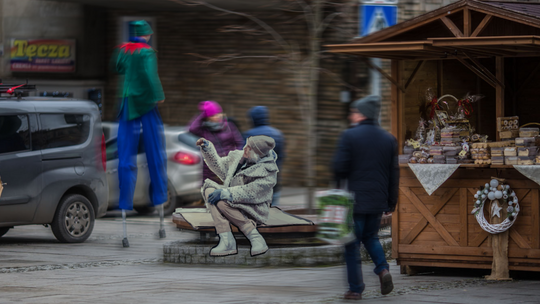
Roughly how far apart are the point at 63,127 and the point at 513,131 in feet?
20.8

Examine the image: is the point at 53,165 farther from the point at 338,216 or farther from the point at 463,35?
the point at 463,35

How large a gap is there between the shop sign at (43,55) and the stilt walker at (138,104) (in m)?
9.89

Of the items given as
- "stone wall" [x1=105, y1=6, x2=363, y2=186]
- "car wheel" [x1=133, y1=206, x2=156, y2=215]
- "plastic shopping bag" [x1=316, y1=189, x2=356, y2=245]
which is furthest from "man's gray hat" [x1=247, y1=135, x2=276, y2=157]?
"stone wall" [x1=105, y1=6, x2=363, y2=186]

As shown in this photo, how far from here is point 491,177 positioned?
9.53 metres

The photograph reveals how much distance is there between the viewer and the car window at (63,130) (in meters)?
12.8

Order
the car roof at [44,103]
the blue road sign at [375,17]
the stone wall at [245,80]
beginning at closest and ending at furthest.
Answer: the car roof at [44,103]
the blue road sign at [375,17]
the stone wall at [245,80]

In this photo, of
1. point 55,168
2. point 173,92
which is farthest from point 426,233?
point 173,92

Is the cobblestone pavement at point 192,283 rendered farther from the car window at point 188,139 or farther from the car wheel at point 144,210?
the car wheel at point 144,210

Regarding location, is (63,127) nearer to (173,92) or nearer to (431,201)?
(431,201)

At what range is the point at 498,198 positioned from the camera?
935 cm

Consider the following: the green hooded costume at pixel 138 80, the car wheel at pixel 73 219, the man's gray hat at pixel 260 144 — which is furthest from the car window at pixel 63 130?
the man's gray hat at pixel 260 144

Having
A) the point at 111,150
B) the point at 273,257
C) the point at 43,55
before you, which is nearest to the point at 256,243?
the point at 273,257

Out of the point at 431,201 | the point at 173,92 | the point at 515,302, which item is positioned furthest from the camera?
the point at 173,92

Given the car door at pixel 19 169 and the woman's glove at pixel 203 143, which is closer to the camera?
the woman's glove at pixel 203 143
